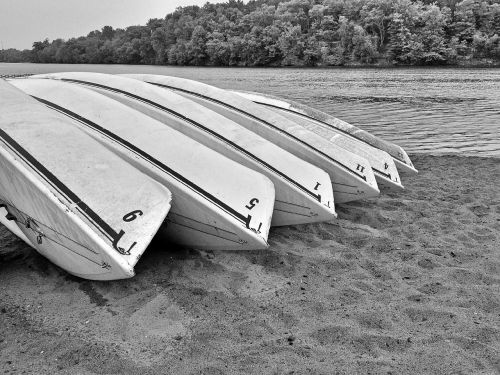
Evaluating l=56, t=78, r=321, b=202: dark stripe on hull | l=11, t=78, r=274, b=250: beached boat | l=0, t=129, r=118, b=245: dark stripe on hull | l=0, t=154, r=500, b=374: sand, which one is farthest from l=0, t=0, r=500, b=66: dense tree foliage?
l=0, t=129, r=118, b=245: dark stripe on hull

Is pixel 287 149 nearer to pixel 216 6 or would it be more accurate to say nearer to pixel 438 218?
pixel 438 218

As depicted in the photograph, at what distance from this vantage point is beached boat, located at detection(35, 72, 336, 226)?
4008 millimetres

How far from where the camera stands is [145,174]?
11.3 ft

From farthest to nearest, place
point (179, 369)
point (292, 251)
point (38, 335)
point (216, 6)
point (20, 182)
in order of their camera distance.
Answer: point (216, 6), point (292, 251), point (20, 182), point (38, 335), point (179, 369)

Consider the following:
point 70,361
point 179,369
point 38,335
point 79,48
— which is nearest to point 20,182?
point 38,335

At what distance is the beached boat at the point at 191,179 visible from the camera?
3309mm

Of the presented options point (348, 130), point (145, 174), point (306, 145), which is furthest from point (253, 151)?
point (348, 130)

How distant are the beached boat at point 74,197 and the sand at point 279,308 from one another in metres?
0.33

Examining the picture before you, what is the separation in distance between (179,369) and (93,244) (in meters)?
0.96

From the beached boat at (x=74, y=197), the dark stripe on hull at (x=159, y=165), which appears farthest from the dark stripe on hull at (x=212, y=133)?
the beached boat at (x=74, y=197)

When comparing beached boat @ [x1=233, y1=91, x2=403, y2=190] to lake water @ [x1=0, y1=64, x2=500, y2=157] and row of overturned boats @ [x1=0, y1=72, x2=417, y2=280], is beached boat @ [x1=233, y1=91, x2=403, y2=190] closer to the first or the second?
row of overturned boats @ [x1=0, y1=72, x2=417, y2=280]

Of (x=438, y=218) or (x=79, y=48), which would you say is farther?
(x=79, y=48)

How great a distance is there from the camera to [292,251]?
363 centimetres

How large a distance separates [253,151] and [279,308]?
1.90 metres
